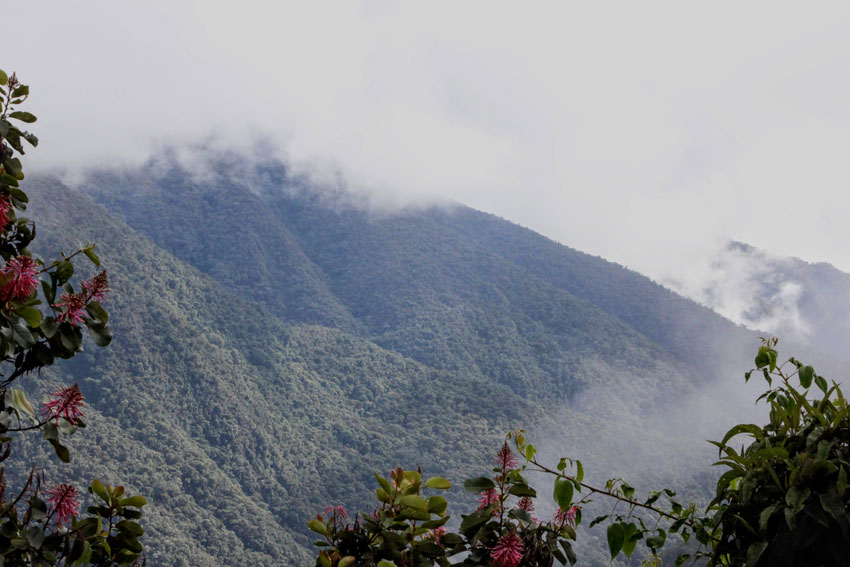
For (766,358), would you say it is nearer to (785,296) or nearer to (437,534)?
(437,534)

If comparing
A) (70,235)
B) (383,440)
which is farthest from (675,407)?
(70,235)

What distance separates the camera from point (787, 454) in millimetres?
1225

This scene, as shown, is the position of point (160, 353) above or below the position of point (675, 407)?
below

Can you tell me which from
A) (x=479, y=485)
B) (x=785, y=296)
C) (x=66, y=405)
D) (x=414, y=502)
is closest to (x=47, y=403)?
(x=66, y=405)

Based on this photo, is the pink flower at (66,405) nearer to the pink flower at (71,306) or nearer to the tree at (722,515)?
the pink flower at (71,306)

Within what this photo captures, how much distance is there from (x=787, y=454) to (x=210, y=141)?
11354 cm

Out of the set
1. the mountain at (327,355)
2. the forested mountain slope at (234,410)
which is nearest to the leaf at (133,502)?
the forested mountain slope at (234,410)

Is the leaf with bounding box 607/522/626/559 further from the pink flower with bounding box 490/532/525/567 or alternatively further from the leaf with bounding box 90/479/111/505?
the leaf with bounding box 90/479/111/505

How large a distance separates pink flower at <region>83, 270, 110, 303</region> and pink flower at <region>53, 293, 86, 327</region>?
0.02m

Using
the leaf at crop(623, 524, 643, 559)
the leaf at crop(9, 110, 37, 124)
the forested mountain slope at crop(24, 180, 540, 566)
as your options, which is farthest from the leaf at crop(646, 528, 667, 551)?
the forested mountain slope at crop(24, 180, 540, 566)

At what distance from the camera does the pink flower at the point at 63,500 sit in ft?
4.52

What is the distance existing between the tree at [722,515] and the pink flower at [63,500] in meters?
0.50

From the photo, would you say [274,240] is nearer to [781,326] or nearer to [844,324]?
[781,326]

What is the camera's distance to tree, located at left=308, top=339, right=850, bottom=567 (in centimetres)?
117
